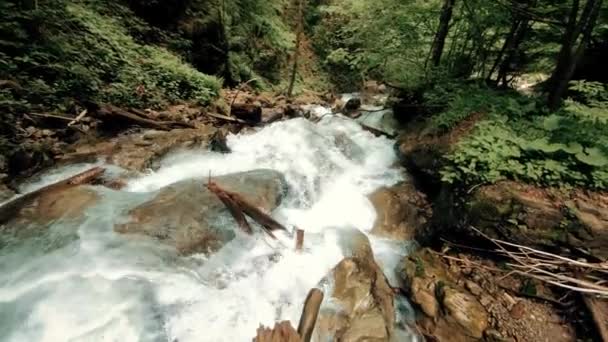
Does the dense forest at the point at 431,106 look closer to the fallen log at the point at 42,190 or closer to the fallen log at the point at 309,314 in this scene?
the fallen log at the point at 42,190

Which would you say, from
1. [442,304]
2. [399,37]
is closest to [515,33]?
[399,37]

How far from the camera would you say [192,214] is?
4.37 m

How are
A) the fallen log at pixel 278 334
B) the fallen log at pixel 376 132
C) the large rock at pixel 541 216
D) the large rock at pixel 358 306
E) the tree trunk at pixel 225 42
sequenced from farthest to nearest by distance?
the tree trunk at pixel 225 42
the fallen log at pixel 376 132
the large rock at pixel 541 216
the large rock at pixel 358 306
the fallen log at pixel 278 334

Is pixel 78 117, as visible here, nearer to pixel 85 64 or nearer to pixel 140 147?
pixel 140 147

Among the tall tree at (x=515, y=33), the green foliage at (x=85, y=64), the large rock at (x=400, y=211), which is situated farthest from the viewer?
the tall tree at (x=515, y=33)

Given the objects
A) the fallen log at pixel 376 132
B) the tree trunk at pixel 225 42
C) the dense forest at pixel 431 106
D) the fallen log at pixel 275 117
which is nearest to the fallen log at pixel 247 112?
the dense forest at pixel 431 106

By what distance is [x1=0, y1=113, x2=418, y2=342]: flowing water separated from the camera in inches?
118

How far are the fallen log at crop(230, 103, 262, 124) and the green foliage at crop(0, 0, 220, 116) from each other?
801mm

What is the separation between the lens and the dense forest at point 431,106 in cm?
383

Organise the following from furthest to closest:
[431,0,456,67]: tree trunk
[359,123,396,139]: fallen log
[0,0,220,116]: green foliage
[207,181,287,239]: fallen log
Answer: [359,123,396,139]: fallen log
[431,0,456,67]: tree trunk
[0,0,220,116]: green foliage
[207,181,287,239]: fallen log

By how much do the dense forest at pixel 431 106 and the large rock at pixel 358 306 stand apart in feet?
0.56

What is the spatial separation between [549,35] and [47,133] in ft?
33.5

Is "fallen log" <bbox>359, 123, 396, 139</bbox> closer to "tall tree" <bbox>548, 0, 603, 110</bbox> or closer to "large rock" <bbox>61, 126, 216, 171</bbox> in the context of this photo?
"tall tree" <bbox>548, 0, 603, 110</bbox>

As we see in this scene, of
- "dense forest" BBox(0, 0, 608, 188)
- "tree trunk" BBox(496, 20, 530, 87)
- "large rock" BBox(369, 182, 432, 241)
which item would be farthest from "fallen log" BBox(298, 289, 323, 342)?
"tree trunk" BBox(496, 20, 530, 87)
